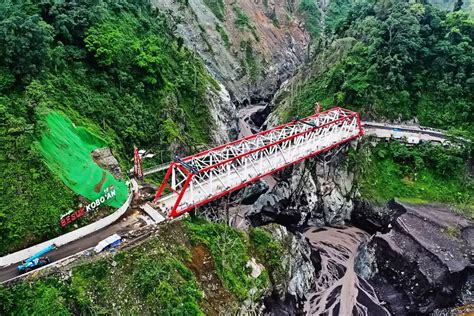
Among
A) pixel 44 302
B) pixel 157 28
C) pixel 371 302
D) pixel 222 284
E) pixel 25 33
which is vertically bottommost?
→ pixel 371 302

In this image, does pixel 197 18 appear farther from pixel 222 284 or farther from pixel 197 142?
pixel 222 284

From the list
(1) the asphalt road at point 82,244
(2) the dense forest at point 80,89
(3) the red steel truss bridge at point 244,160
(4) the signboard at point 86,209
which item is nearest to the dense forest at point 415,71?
(3) the red steel truss bridge at point 244,160

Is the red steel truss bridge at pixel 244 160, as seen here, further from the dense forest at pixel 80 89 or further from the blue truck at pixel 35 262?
the blue truck at pixel 35 262

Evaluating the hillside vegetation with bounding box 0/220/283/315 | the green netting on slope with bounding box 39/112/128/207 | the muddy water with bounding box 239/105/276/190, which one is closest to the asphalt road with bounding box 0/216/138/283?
the hillside vegetation with bounding box 0/220/283/315

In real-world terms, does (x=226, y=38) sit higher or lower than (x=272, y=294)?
higher

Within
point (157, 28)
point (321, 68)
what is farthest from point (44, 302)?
point (321, 68)

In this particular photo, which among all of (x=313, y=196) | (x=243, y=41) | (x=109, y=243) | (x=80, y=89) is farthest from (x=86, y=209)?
(x=243, y=41)

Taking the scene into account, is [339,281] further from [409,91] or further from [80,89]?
[80,89]
